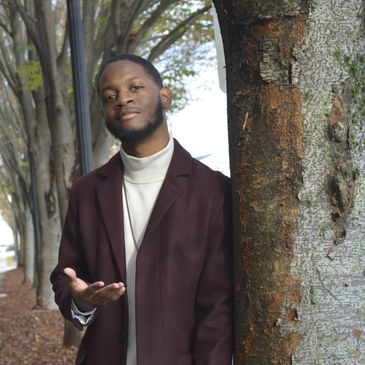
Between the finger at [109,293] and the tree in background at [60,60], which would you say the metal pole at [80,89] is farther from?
the finger at [109,293]

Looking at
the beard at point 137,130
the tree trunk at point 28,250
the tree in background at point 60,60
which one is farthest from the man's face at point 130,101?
the tree trunk at point 28,250

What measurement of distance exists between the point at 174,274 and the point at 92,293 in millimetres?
299

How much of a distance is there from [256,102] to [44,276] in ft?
39.5

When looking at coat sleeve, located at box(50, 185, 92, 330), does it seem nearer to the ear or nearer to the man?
the man

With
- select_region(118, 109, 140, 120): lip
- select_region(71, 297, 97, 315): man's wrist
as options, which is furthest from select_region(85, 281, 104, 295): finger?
select_region(118, 109, 140, 120): lip

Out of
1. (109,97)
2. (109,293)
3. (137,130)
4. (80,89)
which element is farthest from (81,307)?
(80,89)

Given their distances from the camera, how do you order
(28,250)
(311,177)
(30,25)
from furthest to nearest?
(28,250), (30,25), (311,177)

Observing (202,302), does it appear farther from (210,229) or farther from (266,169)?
(266,169)

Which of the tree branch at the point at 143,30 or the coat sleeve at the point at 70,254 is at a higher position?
the tree branch at the point at 143,30

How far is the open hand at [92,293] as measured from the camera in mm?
1964

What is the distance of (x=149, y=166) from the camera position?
2354 mm

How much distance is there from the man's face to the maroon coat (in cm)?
18

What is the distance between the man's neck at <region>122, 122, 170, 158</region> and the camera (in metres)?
2.34

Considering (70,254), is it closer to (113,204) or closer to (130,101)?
(113,204)
